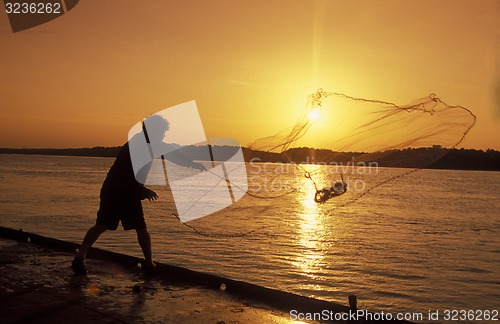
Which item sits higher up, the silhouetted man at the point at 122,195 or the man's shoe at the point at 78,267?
the silhouetted man at the point at 122,195

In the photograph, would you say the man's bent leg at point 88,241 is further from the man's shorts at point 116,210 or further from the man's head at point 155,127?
the man's head at point 155,127

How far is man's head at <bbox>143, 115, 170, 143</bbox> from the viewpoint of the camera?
296 inches

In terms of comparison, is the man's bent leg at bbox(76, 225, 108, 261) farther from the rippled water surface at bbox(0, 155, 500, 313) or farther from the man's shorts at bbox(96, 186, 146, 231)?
the rippled water surface at bbox(0, 155, 500, 313)

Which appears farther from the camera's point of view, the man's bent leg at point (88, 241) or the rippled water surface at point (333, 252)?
the rippled water surface at point (333, 252)

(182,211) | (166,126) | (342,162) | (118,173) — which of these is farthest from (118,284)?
(182,211)

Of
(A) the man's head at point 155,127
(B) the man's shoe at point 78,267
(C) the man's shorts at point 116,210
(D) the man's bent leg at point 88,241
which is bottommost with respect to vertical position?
(B) the man's shoe at point 78,267

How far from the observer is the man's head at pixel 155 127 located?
753cm

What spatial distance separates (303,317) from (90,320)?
8.08 ft

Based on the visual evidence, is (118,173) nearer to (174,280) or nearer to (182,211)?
(174,280)

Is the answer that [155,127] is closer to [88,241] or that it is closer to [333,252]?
[88,241]

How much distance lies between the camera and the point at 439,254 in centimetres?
2319

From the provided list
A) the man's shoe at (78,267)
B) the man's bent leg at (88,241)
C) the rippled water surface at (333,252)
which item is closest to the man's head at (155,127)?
the man's bent leg at (88,241)

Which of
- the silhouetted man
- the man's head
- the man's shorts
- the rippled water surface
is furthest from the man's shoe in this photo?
the rippled water surface

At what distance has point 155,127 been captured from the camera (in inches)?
297
